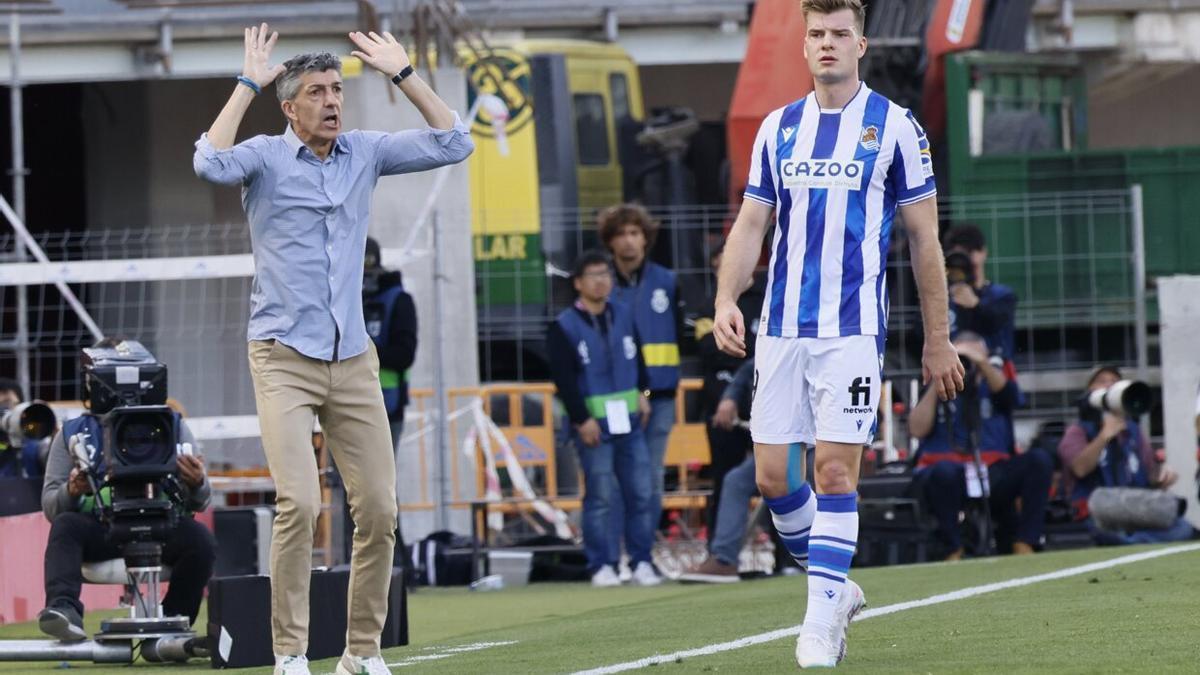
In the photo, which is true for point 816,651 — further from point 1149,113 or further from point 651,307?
point 1149,113

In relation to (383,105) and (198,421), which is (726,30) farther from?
(198,421)

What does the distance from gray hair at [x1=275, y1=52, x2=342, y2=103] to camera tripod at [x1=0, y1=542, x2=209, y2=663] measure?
2.18 m

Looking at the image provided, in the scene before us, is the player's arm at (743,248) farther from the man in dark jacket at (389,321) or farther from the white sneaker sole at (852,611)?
the man in dark jacket at (389,321)

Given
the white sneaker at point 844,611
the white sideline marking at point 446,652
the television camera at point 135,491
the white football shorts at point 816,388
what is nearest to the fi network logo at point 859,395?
the white football shorts at point 816,388

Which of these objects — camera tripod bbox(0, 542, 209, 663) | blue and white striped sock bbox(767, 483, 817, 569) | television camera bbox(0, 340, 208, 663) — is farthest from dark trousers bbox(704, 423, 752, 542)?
blue and white striped sock bbox(767, 483, 817, 569)

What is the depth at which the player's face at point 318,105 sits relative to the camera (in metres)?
6.36

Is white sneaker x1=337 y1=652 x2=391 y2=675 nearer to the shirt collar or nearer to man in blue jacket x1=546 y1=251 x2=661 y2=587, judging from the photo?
the shirt collar

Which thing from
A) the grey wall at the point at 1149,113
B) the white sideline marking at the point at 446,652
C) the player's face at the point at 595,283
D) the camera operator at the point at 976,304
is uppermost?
the grey wall at the point at 1149,113

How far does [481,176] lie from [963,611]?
12.1m

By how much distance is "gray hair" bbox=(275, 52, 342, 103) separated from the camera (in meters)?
6.38

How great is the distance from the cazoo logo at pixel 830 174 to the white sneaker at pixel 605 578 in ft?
19.7

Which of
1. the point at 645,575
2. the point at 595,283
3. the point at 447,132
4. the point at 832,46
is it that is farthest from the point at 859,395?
the point at 595,283

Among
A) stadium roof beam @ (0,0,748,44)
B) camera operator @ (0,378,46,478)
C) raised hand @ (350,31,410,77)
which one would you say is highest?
stadium roof beam @ (0,0,748,44)

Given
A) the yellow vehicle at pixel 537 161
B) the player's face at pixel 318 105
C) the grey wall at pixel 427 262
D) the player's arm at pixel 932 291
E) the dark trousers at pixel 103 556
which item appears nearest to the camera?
the player's arm at pixel 932 291
